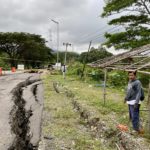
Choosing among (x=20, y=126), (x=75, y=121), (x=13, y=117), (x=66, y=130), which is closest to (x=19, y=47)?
(x=13, y=117)

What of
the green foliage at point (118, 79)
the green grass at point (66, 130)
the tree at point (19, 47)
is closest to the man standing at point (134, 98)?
the green grass at point (66, 130)

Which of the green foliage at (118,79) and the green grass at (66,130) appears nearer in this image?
the green grass at (66,130)

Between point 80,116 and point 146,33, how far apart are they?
333 inches

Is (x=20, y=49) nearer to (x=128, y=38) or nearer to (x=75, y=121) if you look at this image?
(x=128, y=38)

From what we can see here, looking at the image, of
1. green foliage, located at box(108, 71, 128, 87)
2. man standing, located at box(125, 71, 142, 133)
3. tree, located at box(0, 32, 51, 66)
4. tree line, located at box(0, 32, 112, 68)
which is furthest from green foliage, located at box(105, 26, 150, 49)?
tree, located at box(0, 32, 51, 66)

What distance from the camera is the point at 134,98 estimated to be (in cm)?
945

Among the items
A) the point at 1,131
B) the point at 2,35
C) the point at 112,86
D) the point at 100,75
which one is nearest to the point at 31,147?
the point at 1,131

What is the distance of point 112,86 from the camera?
23.8 meters

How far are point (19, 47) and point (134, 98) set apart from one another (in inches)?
2428

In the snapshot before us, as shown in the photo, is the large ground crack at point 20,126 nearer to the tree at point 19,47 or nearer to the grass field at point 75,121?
the grass field at point 75,121

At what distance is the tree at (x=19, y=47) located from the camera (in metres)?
68.3

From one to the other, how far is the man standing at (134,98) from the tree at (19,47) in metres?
60.2

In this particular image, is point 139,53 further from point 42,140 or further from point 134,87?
point 42,140

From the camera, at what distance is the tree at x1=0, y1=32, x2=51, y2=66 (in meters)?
68.3
